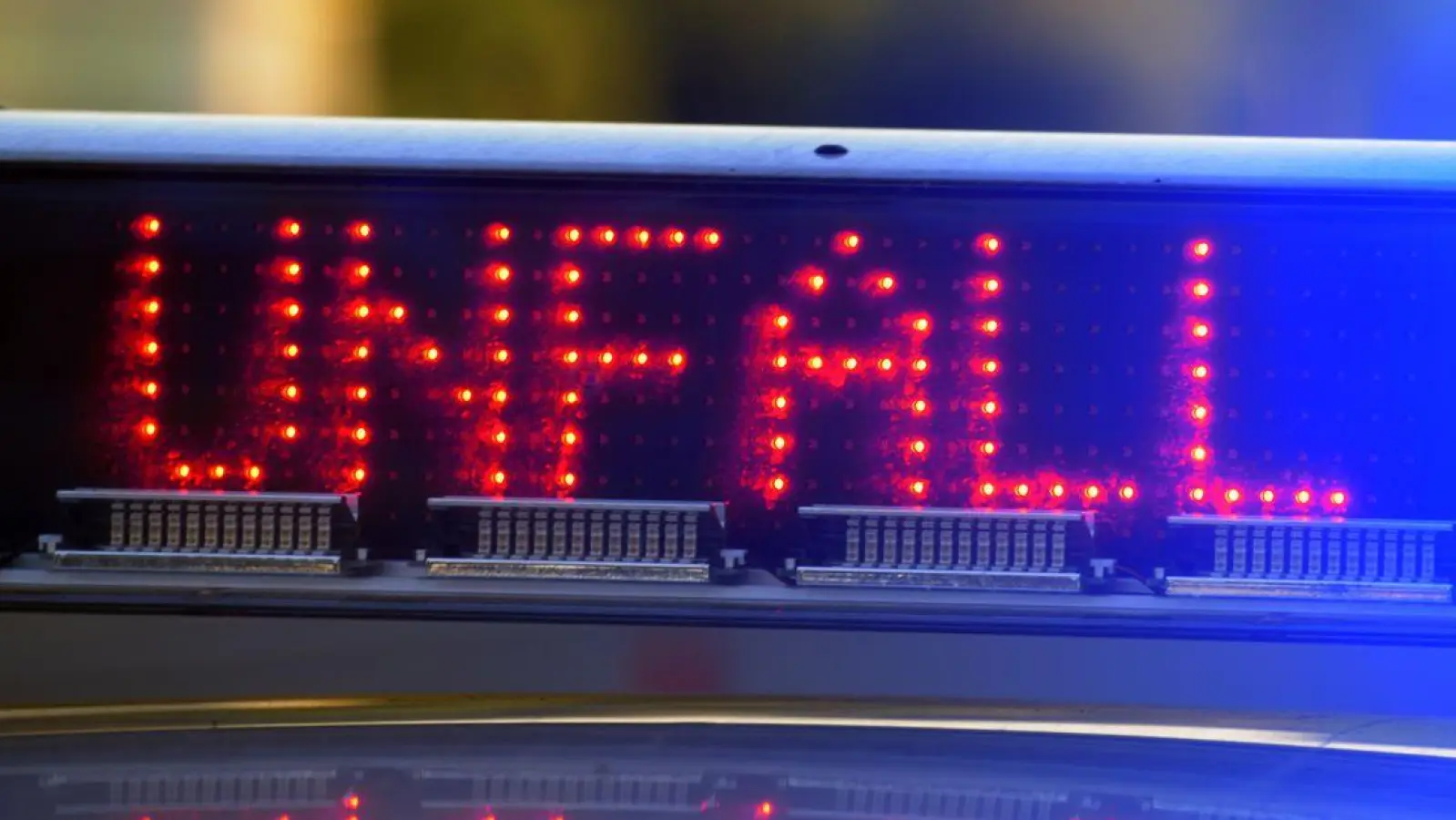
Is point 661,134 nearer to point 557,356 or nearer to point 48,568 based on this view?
point 557,356

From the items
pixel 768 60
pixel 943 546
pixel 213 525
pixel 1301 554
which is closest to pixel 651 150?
pixel 768 60

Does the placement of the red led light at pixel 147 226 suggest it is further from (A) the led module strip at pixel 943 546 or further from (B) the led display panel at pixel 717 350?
(A) the led module strip at pixel 943 546

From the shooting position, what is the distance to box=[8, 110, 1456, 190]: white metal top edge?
5.41ft

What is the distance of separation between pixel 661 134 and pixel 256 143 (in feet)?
1.64

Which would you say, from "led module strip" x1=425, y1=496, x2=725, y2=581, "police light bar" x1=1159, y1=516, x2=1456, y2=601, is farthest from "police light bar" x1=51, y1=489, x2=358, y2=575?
"police light bar" x1=1159, y1=516, x2=1456, y2=601

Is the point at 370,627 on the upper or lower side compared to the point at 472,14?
lower

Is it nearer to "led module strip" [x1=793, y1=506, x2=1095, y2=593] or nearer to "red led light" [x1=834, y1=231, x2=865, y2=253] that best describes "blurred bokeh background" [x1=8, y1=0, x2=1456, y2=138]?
"red led light" [x1=834, y1=231, x2=865, y2=253]

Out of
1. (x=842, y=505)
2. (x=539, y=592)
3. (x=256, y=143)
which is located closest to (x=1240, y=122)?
(x=842, y=505)

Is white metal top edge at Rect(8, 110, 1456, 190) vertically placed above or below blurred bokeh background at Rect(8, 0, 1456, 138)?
below

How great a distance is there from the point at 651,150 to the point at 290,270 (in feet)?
1.65

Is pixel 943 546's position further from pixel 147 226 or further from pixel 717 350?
pixel 147 226

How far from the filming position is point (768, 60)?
1681mm

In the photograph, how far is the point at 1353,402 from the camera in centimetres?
175

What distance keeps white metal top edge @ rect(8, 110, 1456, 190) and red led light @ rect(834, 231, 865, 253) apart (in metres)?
0.10
